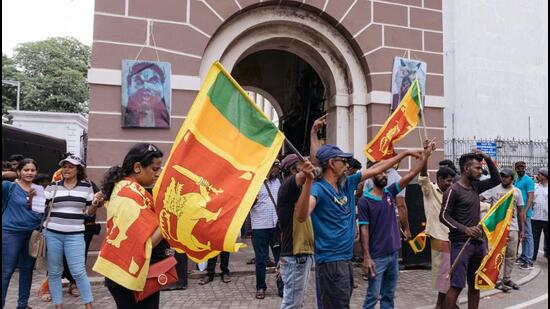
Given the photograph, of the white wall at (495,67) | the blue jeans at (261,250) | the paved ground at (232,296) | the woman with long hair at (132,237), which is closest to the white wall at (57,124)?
the paved ground at (232,296)

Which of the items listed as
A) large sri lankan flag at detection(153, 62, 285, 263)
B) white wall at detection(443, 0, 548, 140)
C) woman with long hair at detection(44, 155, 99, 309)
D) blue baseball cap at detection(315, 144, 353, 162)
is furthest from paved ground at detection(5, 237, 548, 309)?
white wall at detection(443, 0, 548, 140)

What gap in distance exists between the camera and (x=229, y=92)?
9.87ft

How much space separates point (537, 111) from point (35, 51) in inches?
1564

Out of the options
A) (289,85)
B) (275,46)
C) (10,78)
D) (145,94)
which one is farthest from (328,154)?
(10,78)

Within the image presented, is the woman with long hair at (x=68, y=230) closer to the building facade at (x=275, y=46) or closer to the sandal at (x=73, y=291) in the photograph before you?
the sandal at (x=73, y=291)

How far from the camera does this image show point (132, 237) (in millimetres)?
2764

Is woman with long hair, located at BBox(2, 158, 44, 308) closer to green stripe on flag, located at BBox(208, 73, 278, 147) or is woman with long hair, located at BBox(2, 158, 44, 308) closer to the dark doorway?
green stripe on flag, located at BBox(208, 73, 278, 147)

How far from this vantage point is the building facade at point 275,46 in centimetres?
712

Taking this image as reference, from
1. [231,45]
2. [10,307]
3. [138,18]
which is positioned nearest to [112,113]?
[138,18]

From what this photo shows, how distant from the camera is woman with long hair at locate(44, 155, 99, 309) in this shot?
16.3 feet

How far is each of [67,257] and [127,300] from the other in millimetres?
2503

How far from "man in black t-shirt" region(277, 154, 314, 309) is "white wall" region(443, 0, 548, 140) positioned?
2326cm

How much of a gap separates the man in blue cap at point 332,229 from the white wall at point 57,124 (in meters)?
18.3

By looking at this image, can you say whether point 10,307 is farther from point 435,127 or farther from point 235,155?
point 435,127
